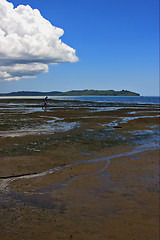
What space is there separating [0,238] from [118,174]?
473 centimetres

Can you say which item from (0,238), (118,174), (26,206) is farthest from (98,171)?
(0,238)

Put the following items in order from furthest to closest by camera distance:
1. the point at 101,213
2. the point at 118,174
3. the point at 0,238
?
the point at 118,174 → the point at 101,213 → the point at 0,238

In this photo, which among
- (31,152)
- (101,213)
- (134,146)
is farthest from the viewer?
(134,146)

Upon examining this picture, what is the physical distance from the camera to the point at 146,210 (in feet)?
16.7

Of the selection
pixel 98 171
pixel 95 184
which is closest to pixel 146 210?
pixel 95 184

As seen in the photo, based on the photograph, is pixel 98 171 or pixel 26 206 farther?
pixel 98 171

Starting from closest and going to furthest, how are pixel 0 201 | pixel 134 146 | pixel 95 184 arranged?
pixel 0 201 < pixel 95 184 < pixel 134 146

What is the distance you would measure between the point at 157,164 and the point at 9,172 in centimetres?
624

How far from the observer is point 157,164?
8766 millimetres

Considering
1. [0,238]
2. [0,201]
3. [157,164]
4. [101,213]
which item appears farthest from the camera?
[157,164]

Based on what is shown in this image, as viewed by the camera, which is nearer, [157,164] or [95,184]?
[95,184]

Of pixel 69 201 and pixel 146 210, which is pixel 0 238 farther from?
pixel 146 210

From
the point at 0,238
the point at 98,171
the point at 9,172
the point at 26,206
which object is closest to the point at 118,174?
the point at 98,171

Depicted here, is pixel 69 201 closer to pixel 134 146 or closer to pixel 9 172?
pixel 9 172
